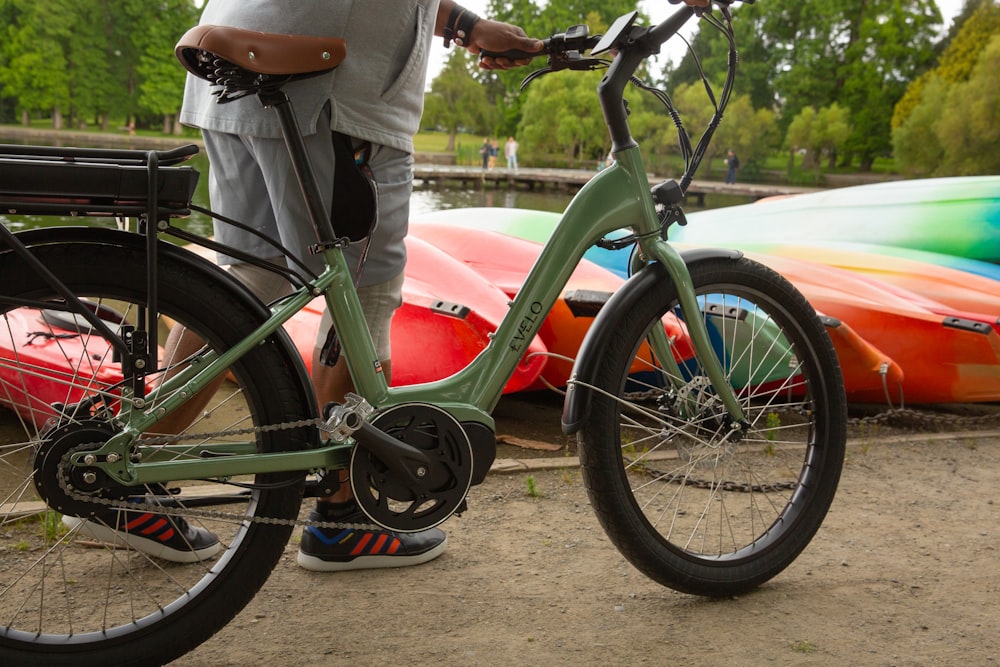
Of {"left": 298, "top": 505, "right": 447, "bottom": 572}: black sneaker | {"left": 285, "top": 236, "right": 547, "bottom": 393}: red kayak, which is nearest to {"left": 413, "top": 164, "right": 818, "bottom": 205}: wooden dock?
{"left": 285, "top": 236, "right": 547, "bottom": 393}: red kayak

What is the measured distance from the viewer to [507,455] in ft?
12.6

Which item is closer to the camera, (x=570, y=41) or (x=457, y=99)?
(x=570, y=41)

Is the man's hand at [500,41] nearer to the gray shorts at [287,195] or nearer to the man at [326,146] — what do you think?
the man at [326,146]

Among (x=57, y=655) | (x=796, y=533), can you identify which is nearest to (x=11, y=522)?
(x=57, y=655)

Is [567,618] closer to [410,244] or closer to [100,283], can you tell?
[100,283]

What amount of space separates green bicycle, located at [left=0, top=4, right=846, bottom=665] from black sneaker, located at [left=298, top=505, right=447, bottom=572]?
0.27m

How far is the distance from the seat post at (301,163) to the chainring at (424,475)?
41 cm

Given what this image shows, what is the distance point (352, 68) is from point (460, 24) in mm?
494

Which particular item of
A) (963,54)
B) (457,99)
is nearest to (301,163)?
(963,54)

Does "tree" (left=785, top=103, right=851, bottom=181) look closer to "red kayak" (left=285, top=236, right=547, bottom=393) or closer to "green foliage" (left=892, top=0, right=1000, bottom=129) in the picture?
"green foliage" (left=892, top=0, right=1000, bottom=129)

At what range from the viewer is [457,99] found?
150 feet

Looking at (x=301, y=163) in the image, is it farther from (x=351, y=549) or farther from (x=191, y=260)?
(x=351, y=549)

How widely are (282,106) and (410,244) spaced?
325 cm

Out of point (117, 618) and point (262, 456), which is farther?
point (117, 618)
